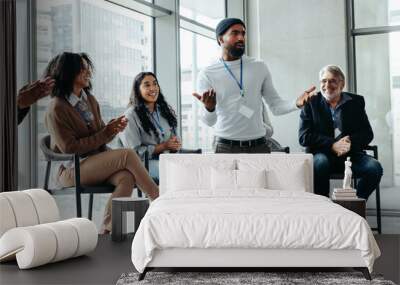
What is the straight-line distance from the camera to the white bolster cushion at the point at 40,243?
465 centimetres

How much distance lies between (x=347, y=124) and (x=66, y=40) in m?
3.50

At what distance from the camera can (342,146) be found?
771 centimetres

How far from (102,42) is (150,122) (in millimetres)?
1027

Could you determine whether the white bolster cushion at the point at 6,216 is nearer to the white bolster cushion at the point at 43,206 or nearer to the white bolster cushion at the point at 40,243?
the white bolster cushion at the point at 40,243

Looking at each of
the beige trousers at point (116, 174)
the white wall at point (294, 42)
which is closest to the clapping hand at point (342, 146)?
the white wall at point (294, 42)

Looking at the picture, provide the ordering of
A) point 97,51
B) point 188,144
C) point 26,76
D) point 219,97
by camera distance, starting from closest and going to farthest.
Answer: point 26,76
point 97,51
point 219,97
point 188,144

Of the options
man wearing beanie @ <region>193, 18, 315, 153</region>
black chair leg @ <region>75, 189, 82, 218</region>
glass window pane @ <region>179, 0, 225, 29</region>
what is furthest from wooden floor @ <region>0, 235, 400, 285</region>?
glass window pane @ <region>179, 0, 225, 29</region>

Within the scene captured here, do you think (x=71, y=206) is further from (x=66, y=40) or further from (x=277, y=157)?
(x=277, y=157)

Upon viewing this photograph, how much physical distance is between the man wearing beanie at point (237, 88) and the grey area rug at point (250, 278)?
2.90 metres

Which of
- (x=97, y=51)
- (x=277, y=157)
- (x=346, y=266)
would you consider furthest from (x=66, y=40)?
(x=346, y=266)

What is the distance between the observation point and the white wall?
339 inches

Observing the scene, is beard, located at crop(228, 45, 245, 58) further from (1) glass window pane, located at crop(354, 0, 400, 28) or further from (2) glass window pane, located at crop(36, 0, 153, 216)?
(1) glass window pane, located at crop(354, 0, 400, 28)

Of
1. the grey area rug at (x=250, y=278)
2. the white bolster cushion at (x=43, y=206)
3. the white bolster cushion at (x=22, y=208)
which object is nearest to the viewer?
the grey area rug at (x=250, y=278)

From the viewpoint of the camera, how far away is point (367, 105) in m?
8.54
